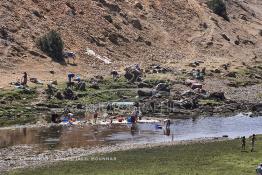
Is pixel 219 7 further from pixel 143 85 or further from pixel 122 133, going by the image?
pixel 122 133

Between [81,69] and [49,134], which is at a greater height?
[81,69]

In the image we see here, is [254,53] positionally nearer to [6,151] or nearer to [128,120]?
[128,120]

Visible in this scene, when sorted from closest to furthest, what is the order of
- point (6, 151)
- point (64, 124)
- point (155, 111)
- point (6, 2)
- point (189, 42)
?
point (6, 151), point (64, 124), point (155, 111), point (6, 2), point (189, 42)

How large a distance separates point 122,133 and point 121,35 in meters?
54.4

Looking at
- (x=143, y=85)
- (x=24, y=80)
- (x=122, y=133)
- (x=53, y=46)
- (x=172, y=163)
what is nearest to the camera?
→ (x=172, y=163)

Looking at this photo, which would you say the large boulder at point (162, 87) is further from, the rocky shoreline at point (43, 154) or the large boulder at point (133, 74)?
the rocky shoreline at point (43, 154)

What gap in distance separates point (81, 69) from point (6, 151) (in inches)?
1834

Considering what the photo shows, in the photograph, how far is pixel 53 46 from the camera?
360ft

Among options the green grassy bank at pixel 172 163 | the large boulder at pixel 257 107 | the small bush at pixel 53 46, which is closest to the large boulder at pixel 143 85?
the small bush at pixel 53 46

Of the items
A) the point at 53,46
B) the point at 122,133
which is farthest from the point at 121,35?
the point at 122,133

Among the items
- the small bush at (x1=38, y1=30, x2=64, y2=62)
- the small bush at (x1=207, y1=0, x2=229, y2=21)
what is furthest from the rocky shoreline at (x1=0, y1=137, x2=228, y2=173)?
the small bush at (x1=207, y1=0, x2=229, y2=21)

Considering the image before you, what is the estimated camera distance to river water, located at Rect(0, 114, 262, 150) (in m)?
68.7

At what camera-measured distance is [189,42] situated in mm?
137250

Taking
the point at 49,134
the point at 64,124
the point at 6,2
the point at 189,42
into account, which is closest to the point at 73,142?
the point at 49,134
